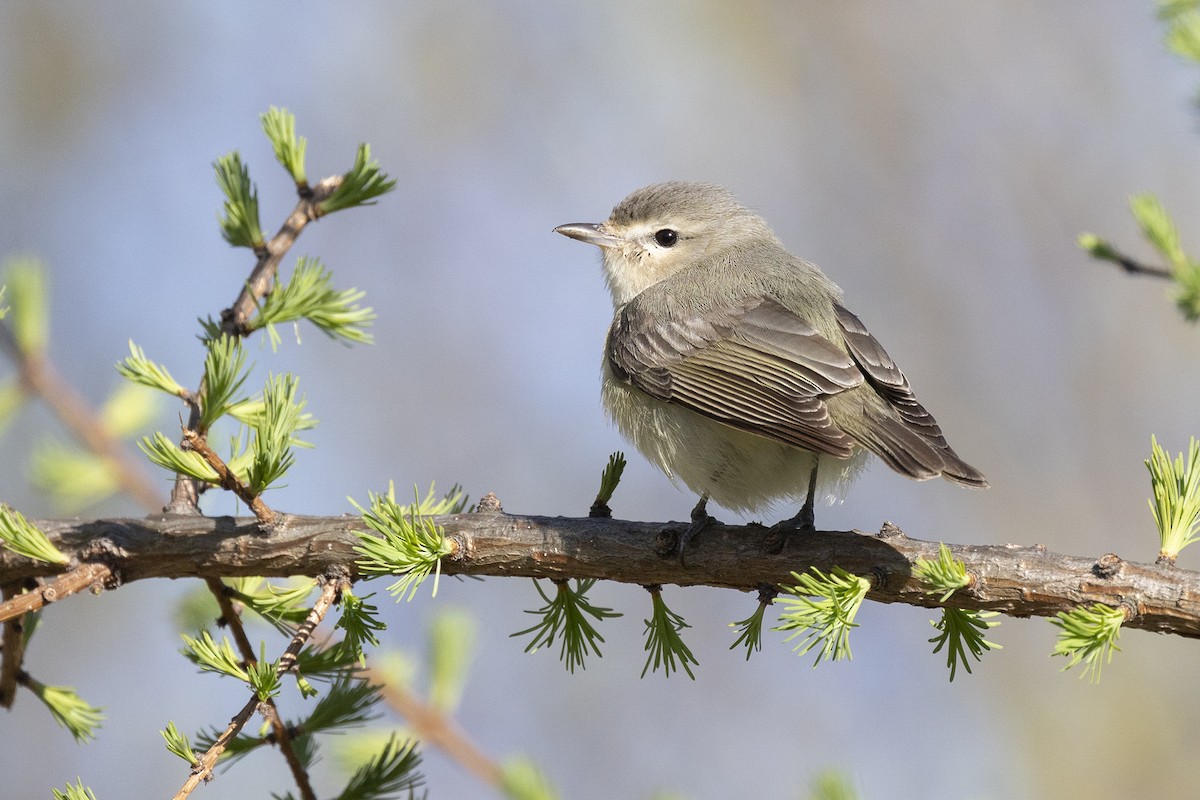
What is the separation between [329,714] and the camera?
2.44 metres

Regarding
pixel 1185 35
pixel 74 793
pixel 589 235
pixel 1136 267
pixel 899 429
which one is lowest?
pixel 74 793

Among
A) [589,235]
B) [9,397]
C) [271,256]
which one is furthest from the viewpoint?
[589,235]

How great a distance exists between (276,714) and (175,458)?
576 mm

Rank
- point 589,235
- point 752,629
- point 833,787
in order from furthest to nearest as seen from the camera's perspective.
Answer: point 589,235 < point 752,629 < point 833,787

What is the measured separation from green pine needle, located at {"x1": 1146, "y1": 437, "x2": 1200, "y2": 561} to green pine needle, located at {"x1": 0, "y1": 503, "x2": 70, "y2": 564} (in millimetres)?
2381

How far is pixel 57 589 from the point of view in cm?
236

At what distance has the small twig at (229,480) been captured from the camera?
2293mm

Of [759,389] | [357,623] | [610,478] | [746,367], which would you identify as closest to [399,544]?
[357,623]

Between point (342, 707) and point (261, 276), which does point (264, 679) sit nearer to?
point (342, 707)

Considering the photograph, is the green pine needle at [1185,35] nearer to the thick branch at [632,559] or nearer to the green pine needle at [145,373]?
the thick branch at [632,559]

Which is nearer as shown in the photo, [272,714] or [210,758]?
[210,758]

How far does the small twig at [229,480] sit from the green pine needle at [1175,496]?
1.94 meters

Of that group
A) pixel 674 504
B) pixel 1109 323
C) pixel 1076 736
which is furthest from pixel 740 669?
pixel 1109 323

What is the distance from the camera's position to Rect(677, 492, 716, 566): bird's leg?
273 cm
